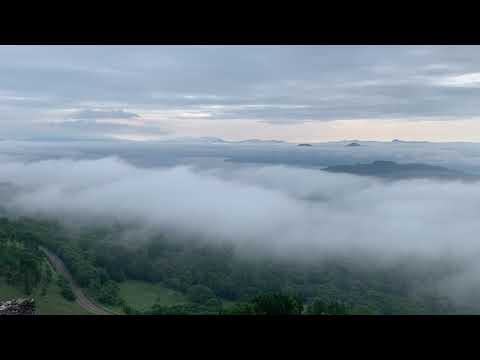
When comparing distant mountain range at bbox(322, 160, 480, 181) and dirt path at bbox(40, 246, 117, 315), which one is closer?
dirt path at bbox(40, 246, 117, 315)

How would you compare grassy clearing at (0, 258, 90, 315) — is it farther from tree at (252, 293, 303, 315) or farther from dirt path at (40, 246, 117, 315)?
tree at (252, 293, 303, 315)

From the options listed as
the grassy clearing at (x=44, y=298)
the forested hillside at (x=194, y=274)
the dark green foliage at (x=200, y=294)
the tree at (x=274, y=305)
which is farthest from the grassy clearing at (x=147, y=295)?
the tree at (x=274, y=305)

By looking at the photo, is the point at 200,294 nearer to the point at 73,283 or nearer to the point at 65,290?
the point at 73,283

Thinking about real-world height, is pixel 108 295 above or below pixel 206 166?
below

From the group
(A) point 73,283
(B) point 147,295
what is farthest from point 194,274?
(A) point 73,283

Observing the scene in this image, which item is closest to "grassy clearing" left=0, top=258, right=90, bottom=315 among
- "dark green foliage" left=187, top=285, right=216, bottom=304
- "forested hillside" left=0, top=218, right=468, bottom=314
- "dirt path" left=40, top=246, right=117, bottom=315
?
"forested hillside" left=0, top=218, right=468, bottom=314
